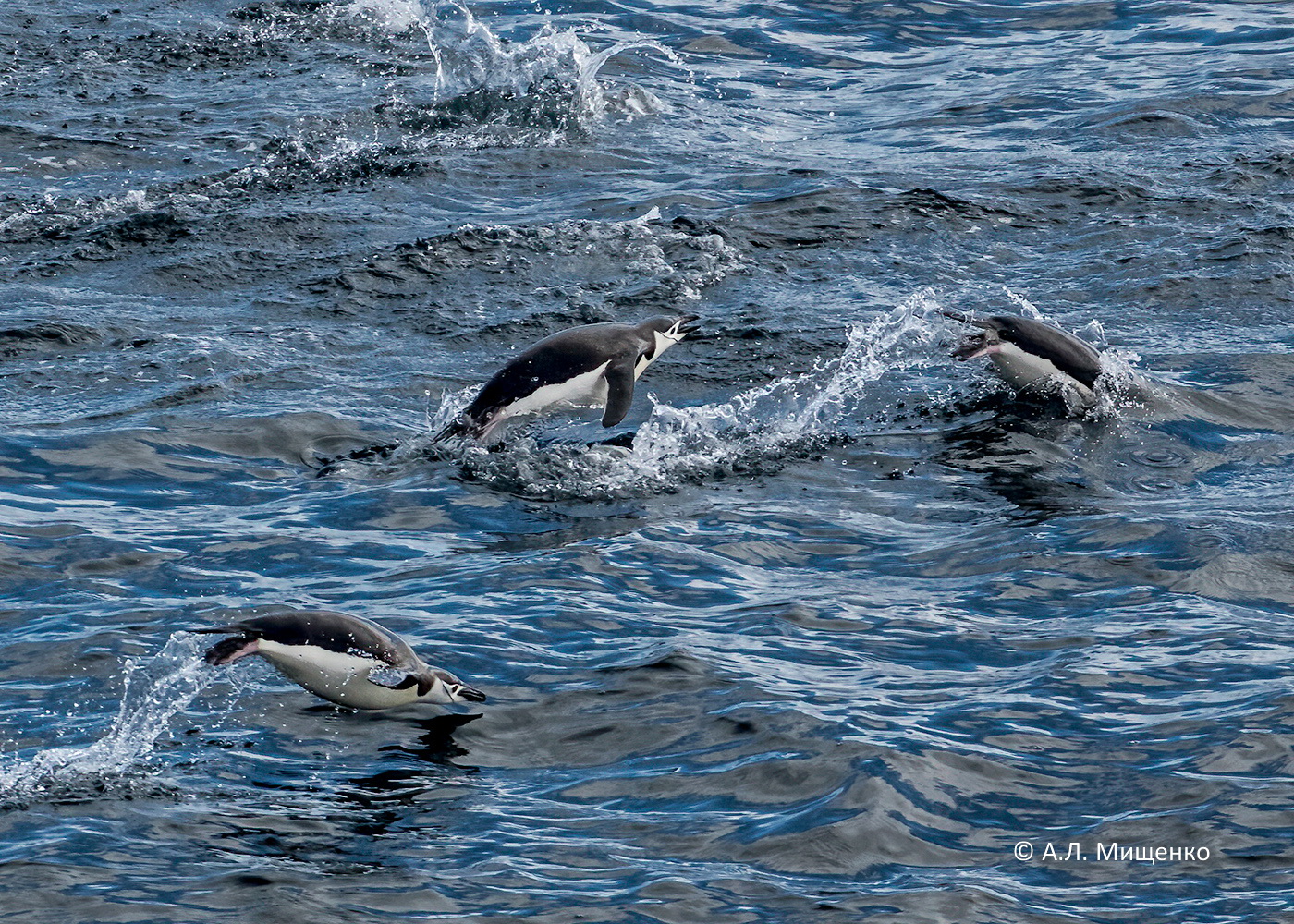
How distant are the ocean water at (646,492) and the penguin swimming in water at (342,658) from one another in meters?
0.18

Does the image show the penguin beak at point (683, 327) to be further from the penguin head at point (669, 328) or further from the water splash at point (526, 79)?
the water splash at point (526, 79)

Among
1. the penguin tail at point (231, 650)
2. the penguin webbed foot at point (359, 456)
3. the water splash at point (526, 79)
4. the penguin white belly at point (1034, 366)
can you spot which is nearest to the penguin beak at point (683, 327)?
the penguin white belly at point (1034, 366)

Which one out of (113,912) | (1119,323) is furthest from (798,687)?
(1119,323)

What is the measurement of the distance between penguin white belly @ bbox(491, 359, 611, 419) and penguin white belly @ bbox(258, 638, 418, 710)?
3295 millimetres

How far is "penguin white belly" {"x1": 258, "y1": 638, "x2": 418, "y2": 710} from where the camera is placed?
686 centimetres

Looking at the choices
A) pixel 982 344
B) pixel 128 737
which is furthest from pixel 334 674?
pixel 982 344

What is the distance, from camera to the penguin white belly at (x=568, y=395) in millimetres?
10281

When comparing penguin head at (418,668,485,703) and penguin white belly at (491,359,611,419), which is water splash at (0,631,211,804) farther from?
penguin white belly at (491,359,611,419)

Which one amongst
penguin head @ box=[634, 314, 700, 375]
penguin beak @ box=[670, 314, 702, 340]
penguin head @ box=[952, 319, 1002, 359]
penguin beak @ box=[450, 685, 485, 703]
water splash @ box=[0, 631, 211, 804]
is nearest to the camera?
water splash @ box=[0, 631, 211, 804]

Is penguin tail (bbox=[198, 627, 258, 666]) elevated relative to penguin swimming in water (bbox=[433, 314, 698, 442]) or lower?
lower

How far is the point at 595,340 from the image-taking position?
10.7 meters

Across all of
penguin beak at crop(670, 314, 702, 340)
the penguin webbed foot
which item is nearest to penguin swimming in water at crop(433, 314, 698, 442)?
penguin beak at crop(670, 314, 702, 340)

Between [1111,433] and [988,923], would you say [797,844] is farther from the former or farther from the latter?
[1111,433]

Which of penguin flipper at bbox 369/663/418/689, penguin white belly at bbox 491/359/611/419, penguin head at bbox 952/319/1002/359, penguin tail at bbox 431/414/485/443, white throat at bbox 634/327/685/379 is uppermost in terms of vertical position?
penguin head at bbox 952/319/1002/359
